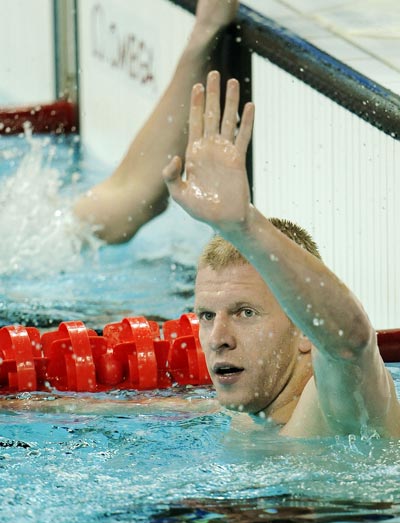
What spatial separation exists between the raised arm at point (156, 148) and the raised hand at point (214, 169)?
1959 millimetres

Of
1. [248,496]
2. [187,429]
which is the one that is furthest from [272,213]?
[248,496]

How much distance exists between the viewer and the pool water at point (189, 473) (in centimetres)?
160

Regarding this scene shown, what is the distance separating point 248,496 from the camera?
1.67 metres

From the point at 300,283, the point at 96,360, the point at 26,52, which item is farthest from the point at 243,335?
the point at 26,52

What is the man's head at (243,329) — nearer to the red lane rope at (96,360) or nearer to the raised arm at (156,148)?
the red lane rope at (96,360)

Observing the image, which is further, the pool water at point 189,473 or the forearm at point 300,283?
the pool water at point 189,473

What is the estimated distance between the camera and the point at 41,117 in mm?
6000

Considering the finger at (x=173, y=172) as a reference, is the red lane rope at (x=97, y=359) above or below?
below

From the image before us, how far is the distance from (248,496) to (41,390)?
48.3 inches

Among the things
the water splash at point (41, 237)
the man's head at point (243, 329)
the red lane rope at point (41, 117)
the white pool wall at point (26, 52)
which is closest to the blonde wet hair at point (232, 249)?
the man's head at point (243, 329)

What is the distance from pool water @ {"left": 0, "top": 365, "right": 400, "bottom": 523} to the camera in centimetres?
160

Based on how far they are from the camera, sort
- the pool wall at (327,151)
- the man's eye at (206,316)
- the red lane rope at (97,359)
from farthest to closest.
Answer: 1. the pool wall at (327,151)
2. the red lane rope at (97,359)
3. the man's eye at (206,316)

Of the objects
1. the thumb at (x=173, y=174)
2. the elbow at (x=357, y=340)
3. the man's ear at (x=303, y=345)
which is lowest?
the man's ear at (x=303, y=345)

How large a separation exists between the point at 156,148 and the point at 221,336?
6.28ft
